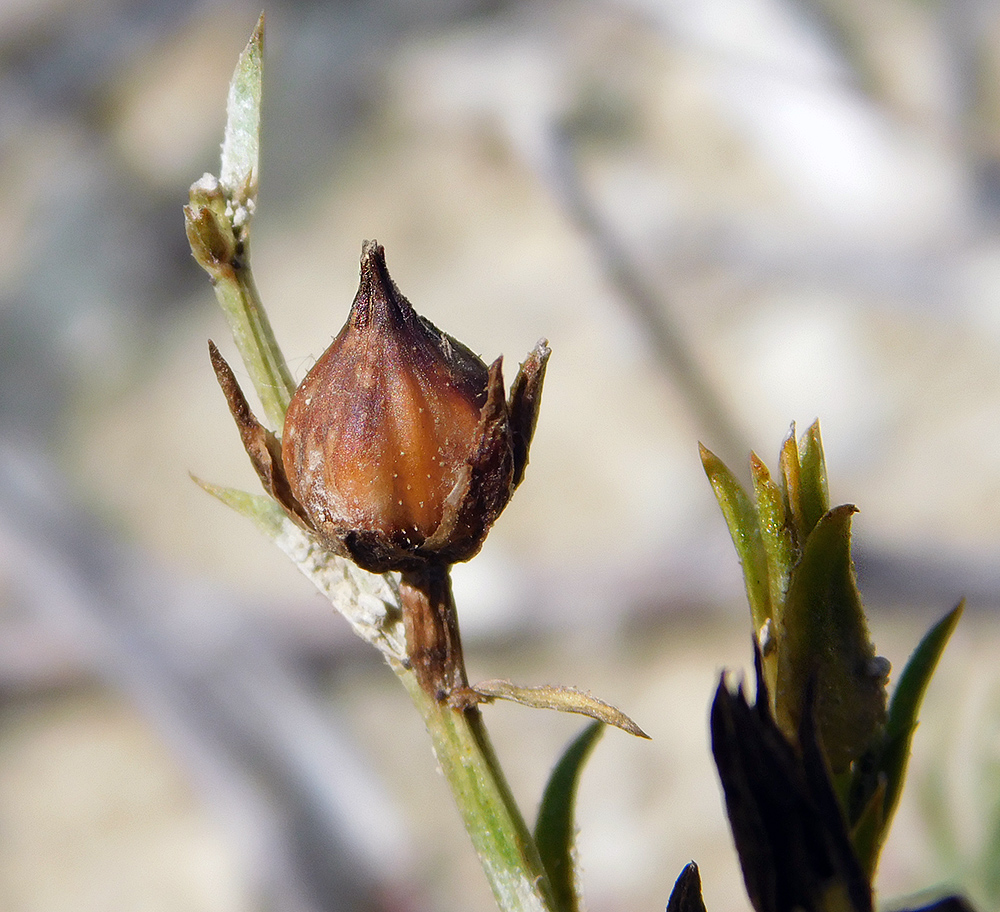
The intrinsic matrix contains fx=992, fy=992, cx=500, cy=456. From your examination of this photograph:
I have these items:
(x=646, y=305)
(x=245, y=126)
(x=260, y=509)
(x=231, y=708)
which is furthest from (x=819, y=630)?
(x=646, y=305)

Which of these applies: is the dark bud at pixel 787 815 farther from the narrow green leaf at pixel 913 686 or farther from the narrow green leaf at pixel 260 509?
the narrow green leaf at pixel 260 509

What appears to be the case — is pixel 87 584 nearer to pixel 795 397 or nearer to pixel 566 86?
pixel 795 397

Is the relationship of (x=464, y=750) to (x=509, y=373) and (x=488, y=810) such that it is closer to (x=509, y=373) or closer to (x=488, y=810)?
(x=488, y=810)

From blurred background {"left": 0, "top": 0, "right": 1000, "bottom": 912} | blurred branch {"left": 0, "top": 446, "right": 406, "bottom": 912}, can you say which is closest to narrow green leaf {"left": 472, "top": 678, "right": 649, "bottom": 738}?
blurred background {"left": 0, "top": 0, "right": 1000, "bottom": 912}

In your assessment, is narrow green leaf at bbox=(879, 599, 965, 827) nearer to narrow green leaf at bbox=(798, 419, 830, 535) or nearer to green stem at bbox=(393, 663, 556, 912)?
narrow green leaf at bbox=(798, 419, 830, 535)

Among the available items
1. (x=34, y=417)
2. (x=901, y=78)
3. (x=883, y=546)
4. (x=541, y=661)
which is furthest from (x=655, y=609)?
(x=901, y=78)

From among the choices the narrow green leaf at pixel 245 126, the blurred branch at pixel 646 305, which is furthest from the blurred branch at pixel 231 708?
the narrow green leaf at pixel 245 126
